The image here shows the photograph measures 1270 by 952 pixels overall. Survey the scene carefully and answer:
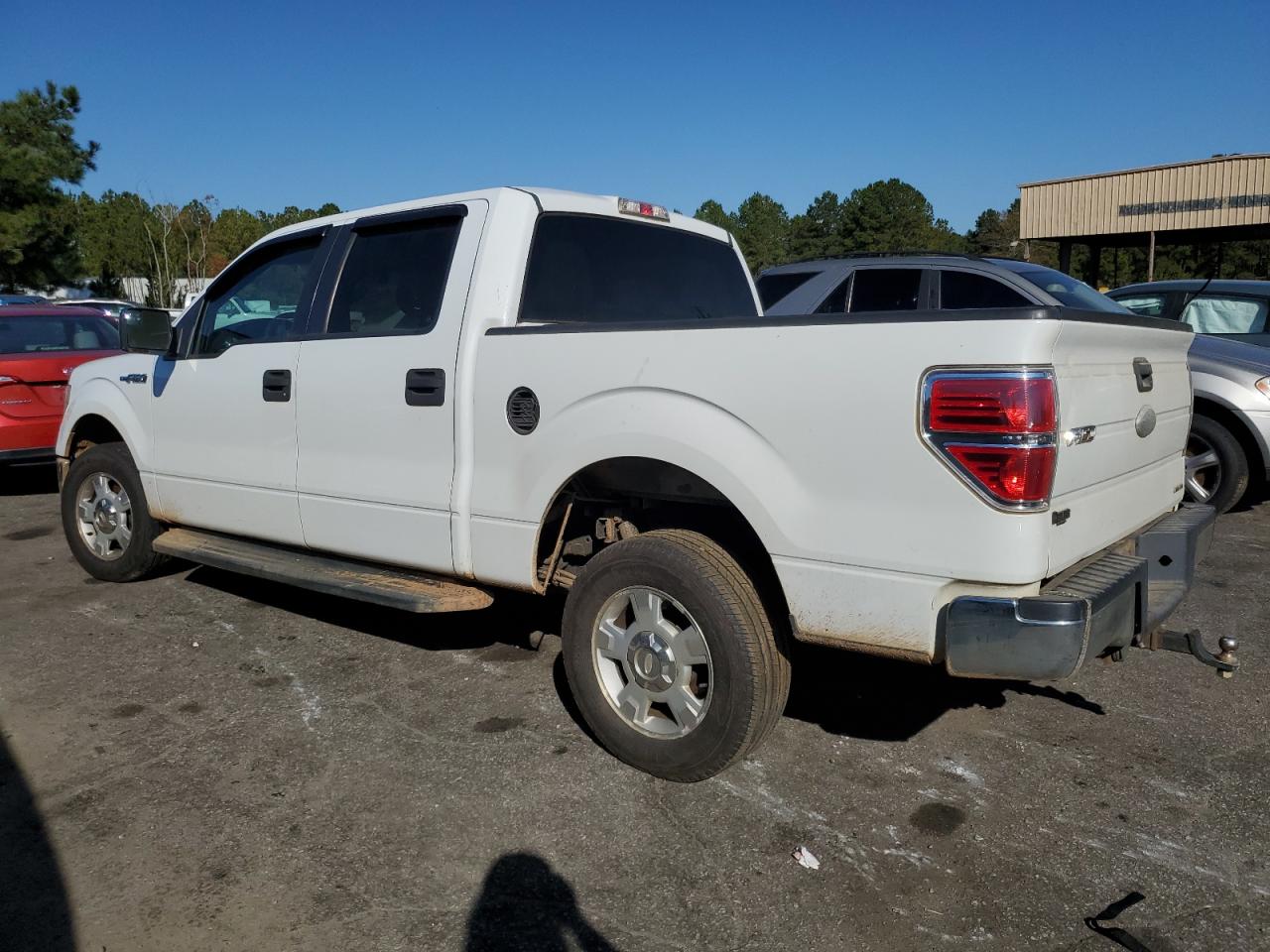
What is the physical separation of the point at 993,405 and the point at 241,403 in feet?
11.7

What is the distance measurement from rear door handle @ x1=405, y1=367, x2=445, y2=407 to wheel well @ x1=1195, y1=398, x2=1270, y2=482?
18.9ft

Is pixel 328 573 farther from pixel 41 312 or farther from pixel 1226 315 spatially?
pixel 1226 315

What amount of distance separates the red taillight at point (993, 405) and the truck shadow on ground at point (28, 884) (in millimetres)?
2688

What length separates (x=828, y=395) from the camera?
2.83 meters

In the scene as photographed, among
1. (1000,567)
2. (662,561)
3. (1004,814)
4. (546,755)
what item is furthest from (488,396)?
(1004,814)

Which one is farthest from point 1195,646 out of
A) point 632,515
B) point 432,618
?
point 432,618

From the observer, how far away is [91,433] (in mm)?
6164

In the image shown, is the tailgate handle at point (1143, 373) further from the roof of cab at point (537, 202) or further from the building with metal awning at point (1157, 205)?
the building with metal awning at point (1157, 205)

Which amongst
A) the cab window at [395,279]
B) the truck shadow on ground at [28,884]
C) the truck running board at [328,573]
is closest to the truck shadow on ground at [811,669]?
the truck running board at [328,573]

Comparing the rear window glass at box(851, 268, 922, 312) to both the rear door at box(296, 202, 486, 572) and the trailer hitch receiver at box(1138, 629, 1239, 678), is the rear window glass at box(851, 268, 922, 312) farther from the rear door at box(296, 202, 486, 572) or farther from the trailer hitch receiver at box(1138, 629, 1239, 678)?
the trailer hitch receiver at box(1138, 629, 1239, 678)

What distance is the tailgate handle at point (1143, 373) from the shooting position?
128 inches

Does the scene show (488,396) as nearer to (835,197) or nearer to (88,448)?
(88,448)

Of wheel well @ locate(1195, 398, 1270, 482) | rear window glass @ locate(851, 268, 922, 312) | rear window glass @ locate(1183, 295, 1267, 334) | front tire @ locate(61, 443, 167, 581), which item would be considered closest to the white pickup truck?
front tire @ locate(61, 443, 167, 581)

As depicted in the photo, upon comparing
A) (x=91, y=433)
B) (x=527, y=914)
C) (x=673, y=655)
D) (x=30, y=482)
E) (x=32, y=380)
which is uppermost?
(x=32, y=380)
